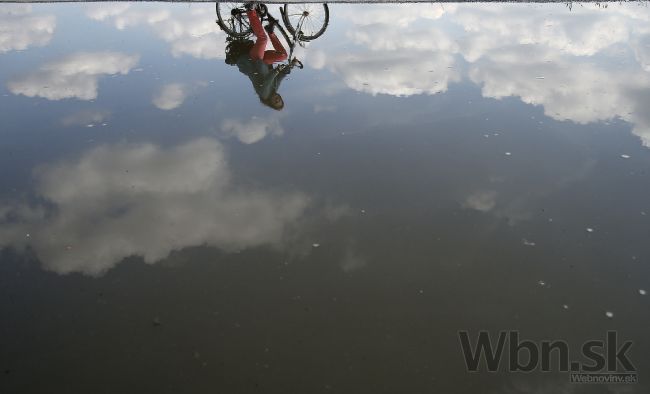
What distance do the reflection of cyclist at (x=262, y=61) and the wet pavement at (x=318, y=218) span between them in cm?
7

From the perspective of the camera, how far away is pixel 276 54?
32.1 feet

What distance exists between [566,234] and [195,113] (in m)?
5.58

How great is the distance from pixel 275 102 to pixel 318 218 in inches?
128

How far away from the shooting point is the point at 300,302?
13.9 ft

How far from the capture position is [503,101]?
7770 mm

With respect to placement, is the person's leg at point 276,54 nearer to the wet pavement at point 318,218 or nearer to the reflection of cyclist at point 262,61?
the reflection of cyclist at point 262,61

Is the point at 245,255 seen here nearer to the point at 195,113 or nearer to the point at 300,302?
the point at 300,302

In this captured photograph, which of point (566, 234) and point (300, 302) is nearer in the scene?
point (300, 302)

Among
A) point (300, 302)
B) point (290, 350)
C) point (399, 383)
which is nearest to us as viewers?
point (399, 383)

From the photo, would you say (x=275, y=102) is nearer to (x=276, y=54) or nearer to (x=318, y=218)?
(x=276, y=54)

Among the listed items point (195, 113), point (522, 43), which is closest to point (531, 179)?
point (195, 113)

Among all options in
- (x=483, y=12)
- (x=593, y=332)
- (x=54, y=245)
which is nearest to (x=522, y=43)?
(x=483, y=12)

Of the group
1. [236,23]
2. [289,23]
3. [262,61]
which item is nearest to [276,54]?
[262,61]

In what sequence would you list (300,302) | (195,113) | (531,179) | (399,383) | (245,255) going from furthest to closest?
(195,113)
(531,179)
(245,255)
(300,302)
(399,383)
